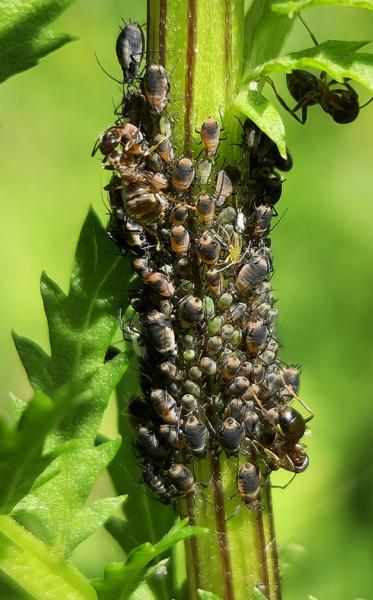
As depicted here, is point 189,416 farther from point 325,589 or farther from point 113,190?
point 325,589

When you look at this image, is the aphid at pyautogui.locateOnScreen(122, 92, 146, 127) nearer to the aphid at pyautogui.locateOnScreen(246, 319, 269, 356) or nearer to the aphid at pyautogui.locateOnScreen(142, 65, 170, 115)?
the aphid at pyautogui.locateOnScreen(142, 65, 170, 115)

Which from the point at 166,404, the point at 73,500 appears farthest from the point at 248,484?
the point at 73,500

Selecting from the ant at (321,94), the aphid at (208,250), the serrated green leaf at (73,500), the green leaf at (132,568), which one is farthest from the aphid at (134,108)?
the green leaf at (132,568)

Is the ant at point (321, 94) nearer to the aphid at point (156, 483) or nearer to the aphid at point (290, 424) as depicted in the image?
the aphid at point (290, 424)

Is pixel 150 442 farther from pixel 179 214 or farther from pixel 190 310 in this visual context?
pixel 179 214

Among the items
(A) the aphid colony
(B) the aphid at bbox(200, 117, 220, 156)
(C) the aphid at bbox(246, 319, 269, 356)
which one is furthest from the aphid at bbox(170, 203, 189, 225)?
(C) the aphid at bbox(246, 319, 269, 356)

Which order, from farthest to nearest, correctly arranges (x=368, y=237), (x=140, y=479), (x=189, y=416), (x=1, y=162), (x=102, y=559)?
(x=1, y=162)
(x=368, y=237)
(x=102, y=559)
(x=140, y=479)
(x=189, y=416)

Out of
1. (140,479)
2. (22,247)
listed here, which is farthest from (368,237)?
(140,479)
